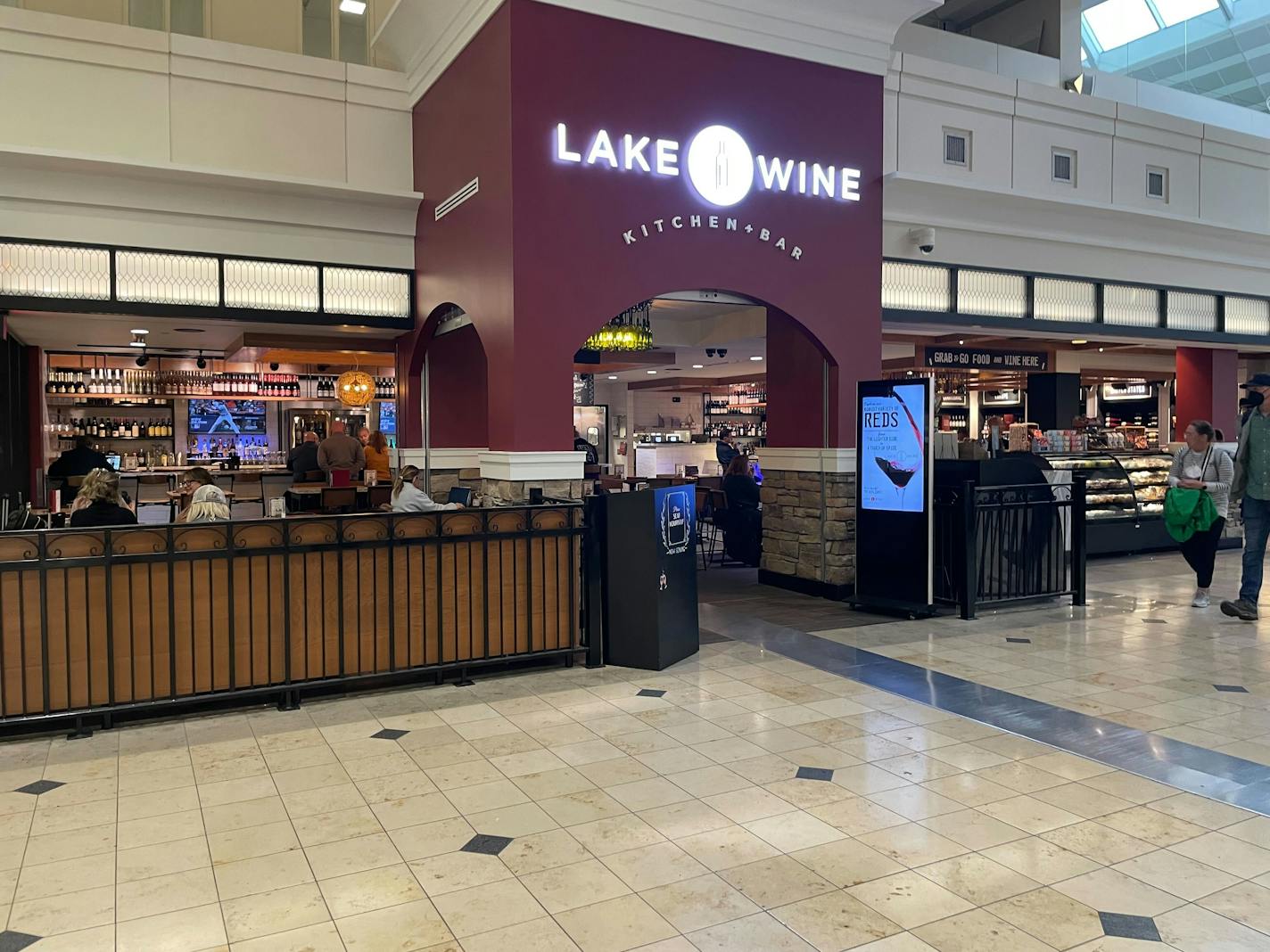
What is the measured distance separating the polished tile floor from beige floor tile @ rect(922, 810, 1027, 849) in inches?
0.5

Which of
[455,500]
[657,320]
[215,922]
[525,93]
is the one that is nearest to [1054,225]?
[657,320]

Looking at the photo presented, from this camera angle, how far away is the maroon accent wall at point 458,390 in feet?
32.1

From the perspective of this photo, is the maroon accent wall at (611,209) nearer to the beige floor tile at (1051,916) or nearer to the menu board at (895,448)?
the menu board at (895,448)

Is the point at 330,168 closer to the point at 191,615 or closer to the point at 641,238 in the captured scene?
the point at 641,238

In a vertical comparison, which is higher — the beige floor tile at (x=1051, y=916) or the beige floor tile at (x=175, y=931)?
the beige floor tile at (x=175, y=931)

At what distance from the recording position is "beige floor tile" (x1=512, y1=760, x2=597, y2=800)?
13.2 feet

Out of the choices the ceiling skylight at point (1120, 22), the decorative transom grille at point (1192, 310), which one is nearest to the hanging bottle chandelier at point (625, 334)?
the decorative transom grille at point (1192, 310)

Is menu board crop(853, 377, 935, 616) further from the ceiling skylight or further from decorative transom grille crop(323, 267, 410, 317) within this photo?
the ceiling skylight

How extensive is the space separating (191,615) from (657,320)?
1013 cm

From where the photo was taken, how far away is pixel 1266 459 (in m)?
7.08

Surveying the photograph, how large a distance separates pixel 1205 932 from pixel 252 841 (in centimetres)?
336

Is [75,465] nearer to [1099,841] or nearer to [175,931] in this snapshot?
[175,931]

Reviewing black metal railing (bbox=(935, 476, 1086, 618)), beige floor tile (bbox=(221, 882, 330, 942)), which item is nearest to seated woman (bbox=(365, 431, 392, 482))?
black metal railing (bbox=(935, 476, 1086, 618))

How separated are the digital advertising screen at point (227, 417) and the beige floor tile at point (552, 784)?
13304mm
